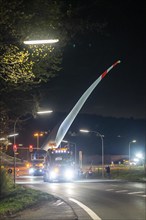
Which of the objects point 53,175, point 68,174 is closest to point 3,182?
point 53,175

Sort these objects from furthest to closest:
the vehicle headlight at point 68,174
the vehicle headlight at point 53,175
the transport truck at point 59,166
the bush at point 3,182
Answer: the vehicle headlight at point 68,174 → the transport truck at point 59,166 → the vehicle headlight at point 53,175 → the bush at point 3,182

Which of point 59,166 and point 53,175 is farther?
point 59,166

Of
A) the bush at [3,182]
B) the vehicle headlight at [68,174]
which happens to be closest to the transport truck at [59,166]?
the vehicle headlight at [68,174]

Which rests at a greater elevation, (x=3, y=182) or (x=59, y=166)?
(x=59, y=166)

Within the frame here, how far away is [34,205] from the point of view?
808 inches

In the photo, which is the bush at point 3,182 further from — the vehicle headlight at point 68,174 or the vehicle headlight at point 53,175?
the vehicle headlight at point 68,174

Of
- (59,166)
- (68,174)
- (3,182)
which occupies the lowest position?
(3,182)

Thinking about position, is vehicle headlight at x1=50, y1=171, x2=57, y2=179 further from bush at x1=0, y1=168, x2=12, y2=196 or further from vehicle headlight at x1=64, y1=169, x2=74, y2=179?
bush at x1=0, y1=168, x2=12, y2=196

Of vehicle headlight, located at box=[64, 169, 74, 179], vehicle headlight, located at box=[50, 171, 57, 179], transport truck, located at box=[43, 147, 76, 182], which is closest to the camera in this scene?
vehicle headlight, located at box=[50, 171, 57, 179]

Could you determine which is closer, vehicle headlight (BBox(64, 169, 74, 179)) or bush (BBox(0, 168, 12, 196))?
bush (BBox(0, 168, 12, 196))

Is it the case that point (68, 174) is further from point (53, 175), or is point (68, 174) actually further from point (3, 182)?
point (3, 182)

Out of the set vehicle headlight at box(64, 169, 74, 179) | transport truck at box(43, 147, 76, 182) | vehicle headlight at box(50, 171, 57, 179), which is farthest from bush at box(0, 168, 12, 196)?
vehicle headlight at box(64, 169, 74, 179)

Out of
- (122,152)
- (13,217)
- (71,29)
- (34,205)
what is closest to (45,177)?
(34,205)

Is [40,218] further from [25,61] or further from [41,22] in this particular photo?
[41,22]
